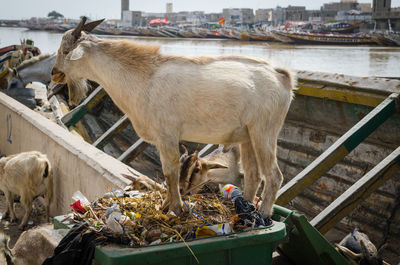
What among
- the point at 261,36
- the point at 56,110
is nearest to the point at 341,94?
the point at 56,110

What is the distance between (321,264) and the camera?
3.83m

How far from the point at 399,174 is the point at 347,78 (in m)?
1.35

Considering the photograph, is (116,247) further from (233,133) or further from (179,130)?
(233,133)

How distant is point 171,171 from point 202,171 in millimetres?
1087

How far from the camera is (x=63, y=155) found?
22.5ft

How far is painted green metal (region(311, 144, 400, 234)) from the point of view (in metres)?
4.38

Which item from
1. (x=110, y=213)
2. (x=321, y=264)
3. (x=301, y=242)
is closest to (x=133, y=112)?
(x=110, y=213)

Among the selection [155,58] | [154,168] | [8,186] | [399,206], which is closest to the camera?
[155,58]

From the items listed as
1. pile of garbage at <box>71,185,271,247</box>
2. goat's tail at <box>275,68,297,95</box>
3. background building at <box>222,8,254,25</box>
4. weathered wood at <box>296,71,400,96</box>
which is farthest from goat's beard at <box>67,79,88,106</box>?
background building at <box>222,8,254,25</box>

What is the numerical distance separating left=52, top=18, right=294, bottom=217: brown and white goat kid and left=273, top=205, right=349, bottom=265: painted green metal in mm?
225

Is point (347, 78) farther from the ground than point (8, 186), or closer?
farther from the ground

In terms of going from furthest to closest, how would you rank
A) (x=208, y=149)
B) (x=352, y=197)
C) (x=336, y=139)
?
(x=336, y=139) < (x=208, y=149) < (x=352, y=197)

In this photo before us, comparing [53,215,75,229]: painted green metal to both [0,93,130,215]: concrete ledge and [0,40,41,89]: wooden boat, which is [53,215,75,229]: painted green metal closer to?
[0,93,130,215]: concrete ledge

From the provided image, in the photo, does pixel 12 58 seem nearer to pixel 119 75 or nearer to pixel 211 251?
pixel 119 75
